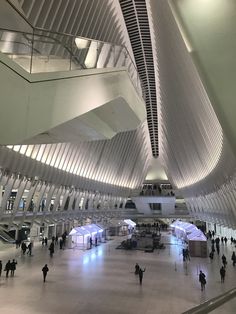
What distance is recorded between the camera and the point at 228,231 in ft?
130

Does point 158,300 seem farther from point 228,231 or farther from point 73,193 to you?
point 228,231

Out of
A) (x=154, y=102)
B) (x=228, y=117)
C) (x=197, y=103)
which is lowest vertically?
(x=228, y=117)

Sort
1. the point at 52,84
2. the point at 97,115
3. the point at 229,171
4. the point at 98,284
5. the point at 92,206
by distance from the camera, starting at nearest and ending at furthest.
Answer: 1. the point at 52,84
2. the point at 97,115
3. the point at 98,284
4. the point at 229,171
5. the point at 92,206

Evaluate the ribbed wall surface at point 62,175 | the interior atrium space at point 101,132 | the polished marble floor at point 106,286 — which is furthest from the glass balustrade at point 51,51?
the ribbed wall surface at point 62,175

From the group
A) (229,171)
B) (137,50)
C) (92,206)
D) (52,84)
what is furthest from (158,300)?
(92,206)

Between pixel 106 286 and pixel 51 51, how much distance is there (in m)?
11.4

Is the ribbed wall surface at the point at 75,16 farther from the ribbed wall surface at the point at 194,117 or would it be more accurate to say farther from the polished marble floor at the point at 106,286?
the polished marble floor at the point at 106,286

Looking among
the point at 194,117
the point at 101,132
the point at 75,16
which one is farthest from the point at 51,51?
the point at 194,117

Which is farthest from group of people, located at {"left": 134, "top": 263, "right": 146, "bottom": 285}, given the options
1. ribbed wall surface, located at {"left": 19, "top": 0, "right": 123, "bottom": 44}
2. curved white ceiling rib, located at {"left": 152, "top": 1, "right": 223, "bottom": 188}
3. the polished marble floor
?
ribbed wall surface, located at {"left": 19, "top": 0, "right": 123, "bottom": 44}

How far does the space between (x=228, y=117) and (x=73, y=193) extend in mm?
26663

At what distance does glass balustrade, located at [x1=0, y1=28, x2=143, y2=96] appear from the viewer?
221 inches

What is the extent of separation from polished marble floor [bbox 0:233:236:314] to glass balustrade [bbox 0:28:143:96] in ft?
23.4

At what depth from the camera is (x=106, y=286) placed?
1438cm

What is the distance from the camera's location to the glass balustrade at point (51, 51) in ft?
18.4
